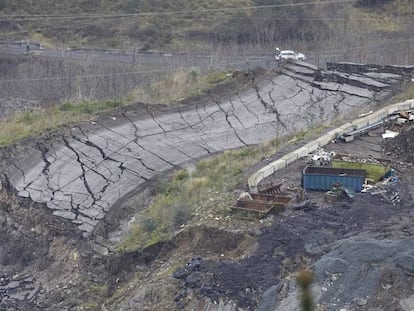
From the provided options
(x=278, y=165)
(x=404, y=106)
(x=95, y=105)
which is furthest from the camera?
(x=95, y=105)

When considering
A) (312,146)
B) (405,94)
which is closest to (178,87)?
(405,94)

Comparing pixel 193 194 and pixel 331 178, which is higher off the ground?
pixel 331 178

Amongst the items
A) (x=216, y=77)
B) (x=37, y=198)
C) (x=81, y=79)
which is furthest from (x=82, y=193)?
(x=81, y=79)

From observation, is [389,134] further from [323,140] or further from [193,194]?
[193,194]

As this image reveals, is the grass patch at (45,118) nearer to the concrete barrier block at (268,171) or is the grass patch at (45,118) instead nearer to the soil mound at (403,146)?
the concrete barrier block at (268,171)

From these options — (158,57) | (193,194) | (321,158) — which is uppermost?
(321,158)
